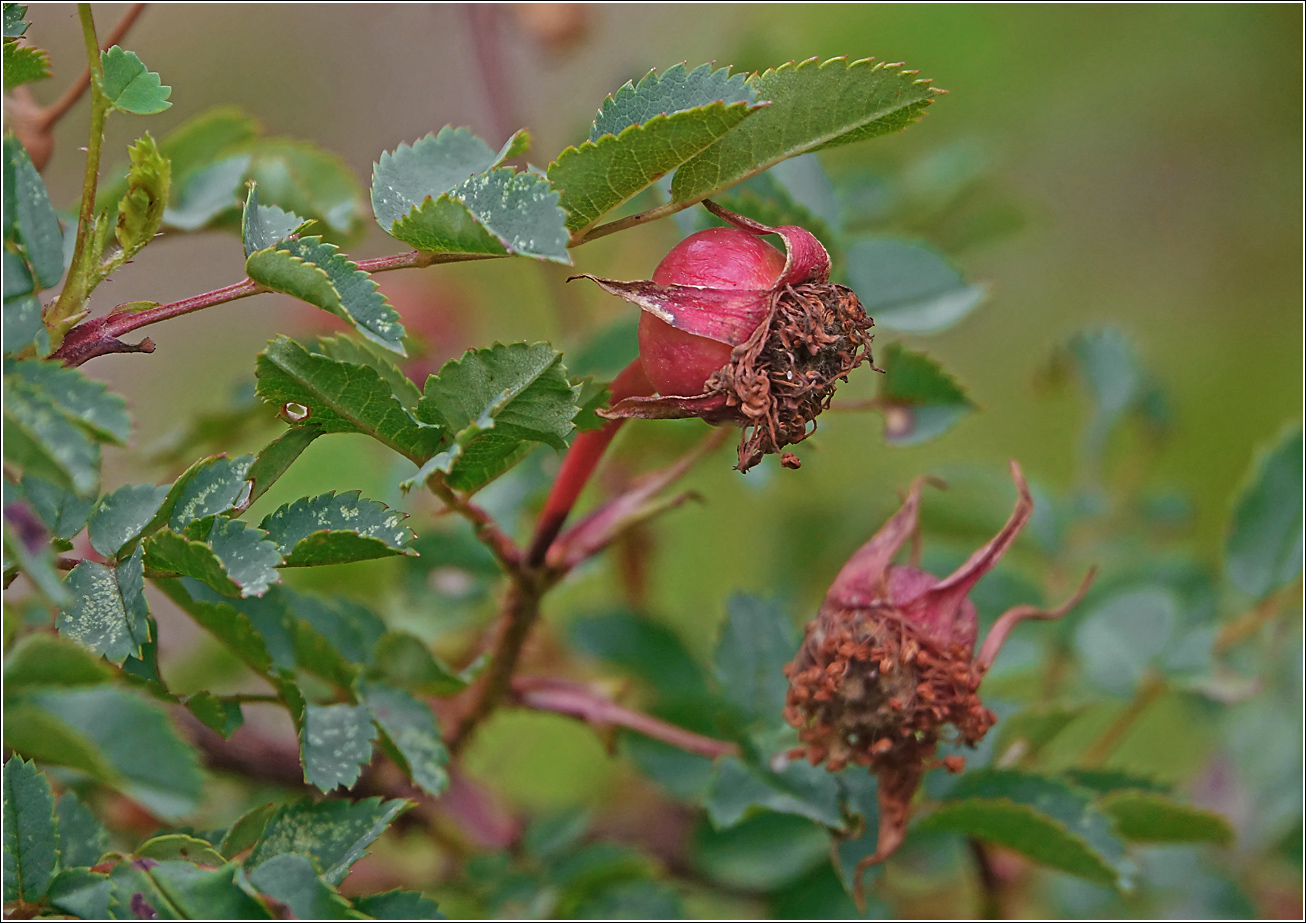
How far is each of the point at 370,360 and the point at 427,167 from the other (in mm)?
122

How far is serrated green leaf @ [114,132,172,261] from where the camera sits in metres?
0.58

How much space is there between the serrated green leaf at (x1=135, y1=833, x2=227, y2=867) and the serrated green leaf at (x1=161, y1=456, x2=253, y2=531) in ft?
0.57

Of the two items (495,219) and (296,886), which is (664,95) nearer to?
(495,219)

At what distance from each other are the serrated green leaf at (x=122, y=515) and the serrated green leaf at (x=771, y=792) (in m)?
0.46

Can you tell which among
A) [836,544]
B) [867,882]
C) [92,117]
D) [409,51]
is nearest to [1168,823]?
[867,882]

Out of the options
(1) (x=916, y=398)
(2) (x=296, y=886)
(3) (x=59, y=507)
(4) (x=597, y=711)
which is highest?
(3) (x=59, y=507)

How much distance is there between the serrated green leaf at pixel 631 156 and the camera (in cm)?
56

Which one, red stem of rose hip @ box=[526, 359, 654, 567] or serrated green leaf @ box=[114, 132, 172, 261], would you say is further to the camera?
red stem of rose hip @ box=[526, 359, 654, 567]

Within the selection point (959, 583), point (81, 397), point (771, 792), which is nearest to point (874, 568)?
point (959, 583)

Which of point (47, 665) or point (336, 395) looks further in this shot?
point (336, 395)

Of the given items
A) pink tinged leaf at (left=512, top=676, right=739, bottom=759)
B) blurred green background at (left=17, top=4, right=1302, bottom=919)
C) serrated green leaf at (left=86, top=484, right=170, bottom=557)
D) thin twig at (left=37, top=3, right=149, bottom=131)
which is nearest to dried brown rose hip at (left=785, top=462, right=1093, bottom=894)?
pink tinged leaf at (left=512, top=676, right=739, bottom=759)

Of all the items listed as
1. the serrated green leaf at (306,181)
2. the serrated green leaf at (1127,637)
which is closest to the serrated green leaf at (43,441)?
the serrated green leaf at (306,181)

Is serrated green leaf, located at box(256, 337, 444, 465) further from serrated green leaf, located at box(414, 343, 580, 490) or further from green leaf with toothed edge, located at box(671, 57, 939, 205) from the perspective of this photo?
green leaf with toothed edge, located at box(671, 57, 939, 205)

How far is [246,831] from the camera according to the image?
681 millimetres
